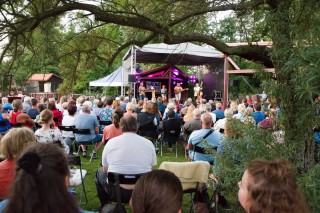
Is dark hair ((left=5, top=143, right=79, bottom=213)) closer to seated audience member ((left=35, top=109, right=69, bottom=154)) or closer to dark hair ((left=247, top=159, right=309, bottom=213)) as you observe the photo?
dark hair ((left=247, top=159, right=309, bottom=213))

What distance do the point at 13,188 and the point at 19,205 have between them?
0.08m

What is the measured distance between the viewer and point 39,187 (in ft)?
4.62

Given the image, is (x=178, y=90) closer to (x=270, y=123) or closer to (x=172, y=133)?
(x=172, y=133)

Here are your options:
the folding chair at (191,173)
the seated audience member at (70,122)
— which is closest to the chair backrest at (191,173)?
the folding chair at (191,173)

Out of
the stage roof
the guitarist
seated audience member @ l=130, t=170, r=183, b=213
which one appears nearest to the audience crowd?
seated audience member @ l=130, t=170, r=183, b=213

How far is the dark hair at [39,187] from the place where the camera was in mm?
1391

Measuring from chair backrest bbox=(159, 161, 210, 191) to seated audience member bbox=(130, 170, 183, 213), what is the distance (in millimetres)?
2306

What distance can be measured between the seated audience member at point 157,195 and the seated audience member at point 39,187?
471mm

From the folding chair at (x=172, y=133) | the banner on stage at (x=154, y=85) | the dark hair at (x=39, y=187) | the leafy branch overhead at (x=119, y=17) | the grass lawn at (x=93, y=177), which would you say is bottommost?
the grass lawn at (x=93, y=177)

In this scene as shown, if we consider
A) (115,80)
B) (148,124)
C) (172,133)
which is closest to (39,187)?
(148,124)

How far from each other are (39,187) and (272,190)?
1.03 m

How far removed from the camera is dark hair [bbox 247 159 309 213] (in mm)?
1732

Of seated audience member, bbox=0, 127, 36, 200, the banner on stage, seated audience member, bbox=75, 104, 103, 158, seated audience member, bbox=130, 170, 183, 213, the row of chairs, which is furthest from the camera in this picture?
the banner on stage

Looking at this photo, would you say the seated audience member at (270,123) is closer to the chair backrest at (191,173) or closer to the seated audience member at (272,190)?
the chair backrest at (191,173)
